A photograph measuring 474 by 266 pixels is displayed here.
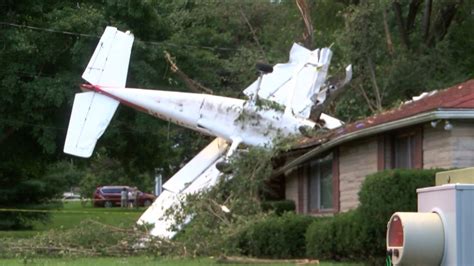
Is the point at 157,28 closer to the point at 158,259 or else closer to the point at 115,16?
the point at 115,16

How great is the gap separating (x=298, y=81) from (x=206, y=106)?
2642 millimetres

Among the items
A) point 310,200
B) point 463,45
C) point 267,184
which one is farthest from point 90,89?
point 463,45

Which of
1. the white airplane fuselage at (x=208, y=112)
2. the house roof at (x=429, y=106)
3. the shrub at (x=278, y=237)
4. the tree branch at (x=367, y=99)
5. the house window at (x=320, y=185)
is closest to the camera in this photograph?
the house roof at (x=429, y=106)

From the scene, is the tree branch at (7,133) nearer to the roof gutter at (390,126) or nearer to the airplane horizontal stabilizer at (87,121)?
the airplane horizontal stabilizer at (87,121)

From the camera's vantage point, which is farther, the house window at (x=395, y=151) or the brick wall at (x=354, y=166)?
the brick wall at (x=354, y=166)

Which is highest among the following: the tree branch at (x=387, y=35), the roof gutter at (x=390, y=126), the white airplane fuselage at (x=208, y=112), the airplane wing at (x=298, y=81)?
the tree branch at (x=387, y=35)

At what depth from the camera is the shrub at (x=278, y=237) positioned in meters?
16.0

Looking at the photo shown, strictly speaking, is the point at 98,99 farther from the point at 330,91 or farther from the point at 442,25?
the point at 442,25

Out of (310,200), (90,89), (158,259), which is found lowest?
(158,259)

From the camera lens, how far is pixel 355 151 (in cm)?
1738

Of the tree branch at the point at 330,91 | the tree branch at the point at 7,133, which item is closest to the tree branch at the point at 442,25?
the tree branch at the point at 330,91

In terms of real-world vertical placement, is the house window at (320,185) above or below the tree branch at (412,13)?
below

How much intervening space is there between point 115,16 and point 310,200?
11572mm

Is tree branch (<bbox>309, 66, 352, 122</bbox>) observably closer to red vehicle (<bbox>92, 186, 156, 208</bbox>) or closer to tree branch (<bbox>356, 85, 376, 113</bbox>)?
tree branch (<bbox>356, 85, 376, 113</bbox>)
